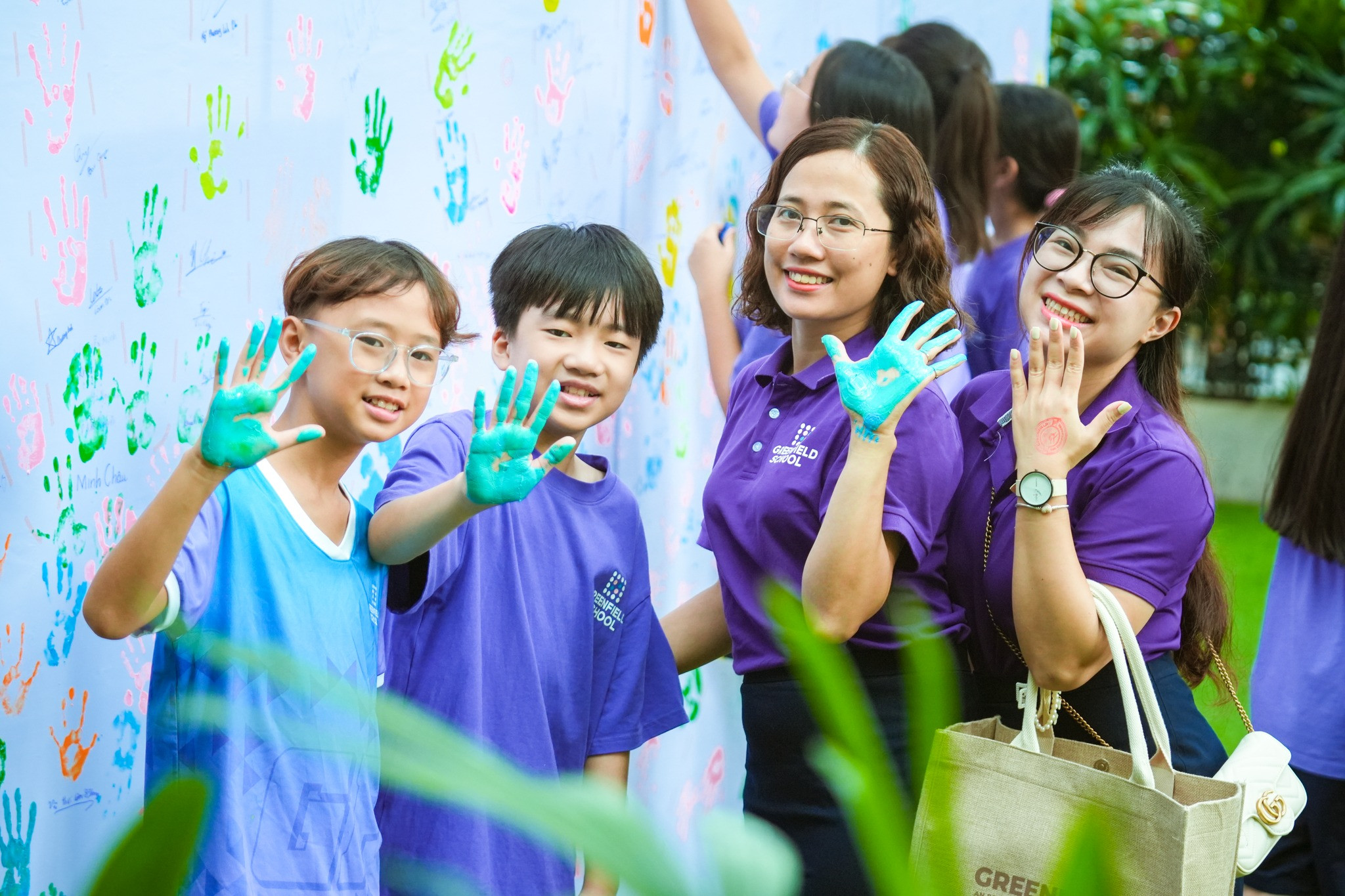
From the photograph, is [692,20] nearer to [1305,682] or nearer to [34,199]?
[34,199]

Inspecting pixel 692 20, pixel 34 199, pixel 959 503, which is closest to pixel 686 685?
pixel 959 503

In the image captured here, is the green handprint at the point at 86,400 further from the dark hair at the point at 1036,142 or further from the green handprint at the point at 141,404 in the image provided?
the dark hair at the point at 1036,142

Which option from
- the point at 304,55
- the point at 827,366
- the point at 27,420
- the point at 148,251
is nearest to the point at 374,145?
the point at 304,55

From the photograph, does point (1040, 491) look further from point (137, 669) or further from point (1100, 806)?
point (137, 669)

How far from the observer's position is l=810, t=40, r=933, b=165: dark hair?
2293 millimetres

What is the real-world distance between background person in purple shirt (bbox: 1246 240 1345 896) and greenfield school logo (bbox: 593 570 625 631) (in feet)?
3.67

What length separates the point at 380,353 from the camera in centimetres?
148

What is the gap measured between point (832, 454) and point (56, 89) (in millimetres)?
1056

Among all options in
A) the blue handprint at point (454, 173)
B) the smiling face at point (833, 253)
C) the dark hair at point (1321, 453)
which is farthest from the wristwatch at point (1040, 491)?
the blue handprint at point (454, 173)

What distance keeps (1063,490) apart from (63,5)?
134 centimetres

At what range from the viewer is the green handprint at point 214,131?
1706 mm

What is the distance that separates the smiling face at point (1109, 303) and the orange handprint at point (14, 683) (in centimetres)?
136

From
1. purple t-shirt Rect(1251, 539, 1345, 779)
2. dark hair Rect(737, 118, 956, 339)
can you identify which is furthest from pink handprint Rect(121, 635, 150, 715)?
purple t-shirt Rect(1251, 539, 1345, 779)

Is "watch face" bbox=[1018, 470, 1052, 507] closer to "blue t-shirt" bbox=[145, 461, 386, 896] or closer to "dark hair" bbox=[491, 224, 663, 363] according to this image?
"dark hair" bbox=[491, 224, 663, 363]
